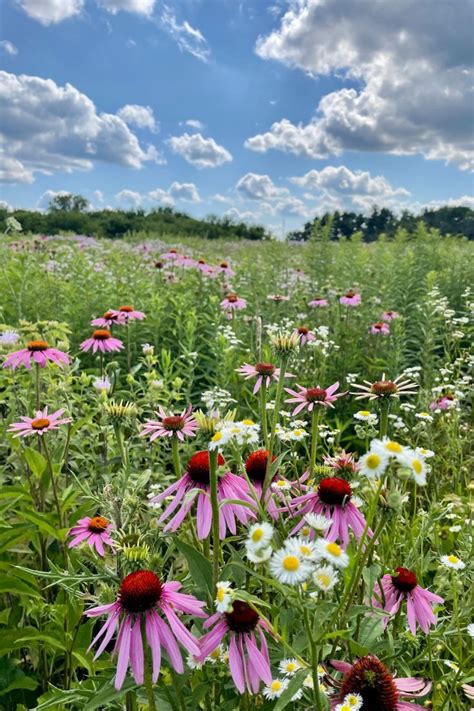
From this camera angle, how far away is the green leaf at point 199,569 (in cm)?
83

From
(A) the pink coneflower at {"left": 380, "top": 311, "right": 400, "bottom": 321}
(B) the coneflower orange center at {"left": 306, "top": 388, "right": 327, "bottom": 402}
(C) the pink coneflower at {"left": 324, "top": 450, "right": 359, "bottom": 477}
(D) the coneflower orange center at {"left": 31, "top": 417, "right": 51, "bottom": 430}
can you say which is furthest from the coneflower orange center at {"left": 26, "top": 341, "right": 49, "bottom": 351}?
(A) the pink coneflower at {"left": 380, "top": 311, "right": 400, "bottom": 321}

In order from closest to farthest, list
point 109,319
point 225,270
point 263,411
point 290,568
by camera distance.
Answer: point 290,568 < point 263,411 < point 109,319 < point 225,270

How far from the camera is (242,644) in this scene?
771mm

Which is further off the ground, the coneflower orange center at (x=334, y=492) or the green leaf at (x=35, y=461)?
the coneflower orange center at (x=334, y=492)

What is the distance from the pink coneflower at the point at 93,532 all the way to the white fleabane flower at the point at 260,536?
1.91 ft

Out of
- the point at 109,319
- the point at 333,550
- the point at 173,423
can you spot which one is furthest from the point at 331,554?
the point at 109,319

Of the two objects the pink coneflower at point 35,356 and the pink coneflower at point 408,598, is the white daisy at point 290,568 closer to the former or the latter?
the pink coneflower at point 408,598

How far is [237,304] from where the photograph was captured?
3.72m

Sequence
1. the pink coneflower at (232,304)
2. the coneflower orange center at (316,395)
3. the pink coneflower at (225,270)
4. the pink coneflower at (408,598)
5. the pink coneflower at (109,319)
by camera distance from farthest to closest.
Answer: the pink coneflower at (225,270) < the pink coneflower at (232,304) < the pink coneflower at (109,319) < the coneflower orange center at (316,395) < the pink coneflower at (408,598)

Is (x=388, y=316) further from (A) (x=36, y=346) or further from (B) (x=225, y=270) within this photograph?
(A) (x=36, y=346)

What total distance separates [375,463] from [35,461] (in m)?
1.02

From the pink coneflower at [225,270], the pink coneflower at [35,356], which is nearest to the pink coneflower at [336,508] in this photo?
the pink coneflower at [35,356]

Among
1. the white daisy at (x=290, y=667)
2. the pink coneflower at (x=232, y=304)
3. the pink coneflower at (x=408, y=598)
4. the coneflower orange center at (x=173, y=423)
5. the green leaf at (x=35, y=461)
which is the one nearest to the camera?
the white daisy at (x=290, y=667)

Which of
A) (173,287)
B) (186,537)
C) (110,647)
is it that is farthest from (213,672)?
(173,287)
